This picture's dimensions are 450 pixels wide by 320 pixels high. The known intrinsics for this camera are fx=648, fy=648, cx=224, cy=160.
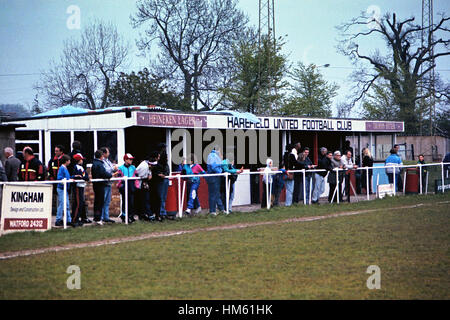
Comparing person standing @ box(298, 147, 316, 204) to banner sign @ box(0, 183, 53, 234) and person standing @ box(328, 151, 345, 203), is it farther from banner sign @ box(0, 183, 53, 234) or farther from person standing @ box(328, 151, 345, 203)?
banner sign @ box(0, 183, 53, 234)

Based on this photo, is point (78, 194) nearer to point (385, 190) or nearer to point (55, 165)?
point (55, 165)

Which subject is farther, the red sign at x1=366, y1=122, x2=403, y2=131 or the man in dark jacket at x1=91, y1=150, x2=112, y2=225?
the red sign at x1=366, y1=122, x2=403, y2=131

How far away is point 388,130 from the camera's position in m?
28.8

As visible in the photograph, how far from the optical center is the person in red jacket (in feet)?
50.1

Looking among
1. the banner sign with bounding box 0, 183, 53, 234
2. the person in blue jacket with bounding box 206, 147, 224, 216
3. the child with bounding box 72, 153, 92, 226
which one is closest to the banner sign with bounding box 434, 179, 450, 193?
the person in blue jacket with bounding box 206, 147, 224, 216

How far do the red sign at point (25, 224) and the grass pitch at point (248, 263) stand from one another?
29cm

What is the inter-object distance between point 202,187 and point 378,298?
37.0 feet

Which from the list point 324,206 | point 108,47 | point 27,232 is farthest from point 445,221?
point 108,47

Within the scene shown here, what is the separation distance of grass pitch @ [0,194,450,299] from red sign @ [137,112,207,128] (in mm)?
4184

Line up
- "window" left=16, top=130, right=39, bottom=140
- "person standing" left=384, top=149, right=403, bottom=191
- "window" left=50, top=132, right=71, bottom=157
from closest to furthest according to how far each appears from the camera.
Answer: "window" left=50, top=132, right=71, bottom=157
"window" left=16, top=130, right=39, bottom=140
"person standing" left=384, top=149, right=403, bottom=191

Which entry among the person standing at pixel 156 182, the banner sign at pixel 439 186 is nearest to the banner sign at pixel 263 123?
the person standing at pixel 156 182

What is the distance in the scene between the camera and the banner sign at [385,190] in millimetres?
23062

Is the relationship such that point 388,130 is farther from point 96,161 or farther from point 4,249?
point 4,249
